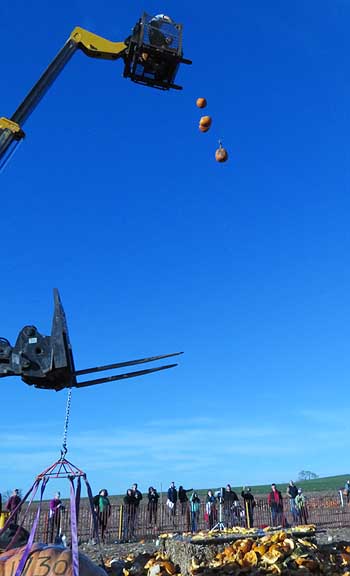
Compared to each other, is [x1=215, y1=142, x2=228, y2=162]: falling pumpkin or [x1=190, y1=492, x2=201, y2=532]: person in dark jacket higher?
[x1=215, y1=142, x2=228, y2=162]: falling pumpkin

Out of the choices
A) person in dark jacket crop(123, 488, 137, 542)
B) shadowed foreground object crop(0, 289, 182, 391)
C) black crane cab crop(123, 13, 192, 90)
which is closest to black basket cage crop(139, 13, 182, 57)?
black crane cab crop(123, 13, 192, 90)

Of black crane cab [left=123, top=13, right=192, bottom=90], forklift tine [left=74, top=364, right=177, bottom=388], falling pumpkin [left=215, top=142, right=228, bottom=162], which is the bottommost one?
forklift tine [left=74, top=364, right=177, bottom=388]

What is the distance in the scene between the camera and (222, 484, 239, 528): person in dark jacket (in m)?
24.7

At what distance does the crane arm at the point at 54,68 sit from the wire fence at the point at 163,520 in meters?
15.4

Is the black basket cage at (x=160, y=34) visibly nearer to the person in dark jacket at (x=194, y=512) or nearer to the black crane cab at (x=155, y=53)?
the black crane cab at (x=155, y=53)

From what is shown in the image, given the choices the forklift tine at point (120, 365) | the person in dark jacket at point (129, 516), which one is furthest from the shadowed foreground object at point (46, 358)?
the person in dark jacket at point (129, 516)

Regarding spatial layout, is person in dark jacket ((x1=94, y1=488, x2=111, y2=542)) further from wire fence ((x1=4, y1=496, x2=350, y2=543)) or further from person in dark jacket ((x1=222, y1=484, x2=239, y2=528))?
person in dark jacket ((x1=222, y1=484, x2=239, y2=528))

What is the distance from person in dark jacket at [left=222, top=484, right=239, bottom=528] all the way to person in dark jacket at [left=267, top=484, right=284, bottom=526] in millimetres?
1780

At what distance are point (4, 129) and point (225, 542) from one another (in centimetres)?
1092

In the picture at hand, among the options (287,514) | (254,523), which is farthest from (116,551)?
(287,514)

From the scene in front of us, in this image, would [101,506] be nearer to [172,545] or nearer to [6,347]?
[172,545]

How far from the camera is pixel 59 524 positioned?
67.2 ft

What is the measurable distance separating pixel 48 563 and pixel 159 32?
1313 centimetres

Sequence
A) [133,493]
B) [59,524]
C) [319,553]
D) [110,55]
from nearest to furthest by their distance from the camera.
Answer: [319,553] < [110,55] < [59,524] < [133,493]
